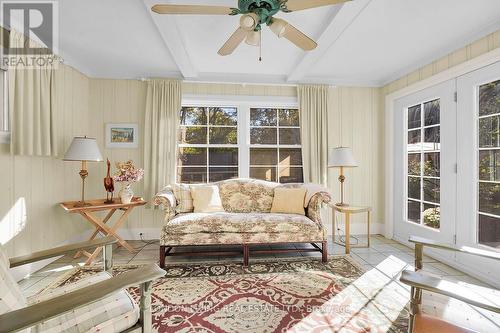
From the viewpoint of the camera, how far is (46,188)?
2865 millimetres

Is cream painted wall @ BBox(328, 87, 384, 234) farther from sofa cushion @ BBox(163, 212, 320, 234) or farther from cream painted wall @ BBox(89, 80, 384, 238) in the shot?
sofa cushion @ BBox(163, 212, 320, 234)

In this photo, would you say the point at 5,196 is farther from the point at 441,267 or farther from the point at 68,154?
the point at 441,267

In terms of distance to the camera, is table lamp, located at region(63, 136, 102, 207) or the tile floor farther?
table lamp, located at region(63, 136, 102, 207)

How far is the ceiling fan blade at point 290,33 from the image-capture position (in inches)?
66.6

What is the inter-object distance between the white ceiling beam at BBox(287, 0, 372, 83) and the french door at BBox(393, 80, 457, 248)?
1525 millimetres

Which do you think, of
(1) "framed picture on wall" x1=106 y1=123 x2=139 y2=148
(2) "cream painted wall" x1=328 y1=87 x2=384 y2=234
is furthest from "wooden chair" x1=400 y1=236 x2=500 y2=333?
(1) "framed picture on wall" x1=106 y1=123 x2=139 y2=148

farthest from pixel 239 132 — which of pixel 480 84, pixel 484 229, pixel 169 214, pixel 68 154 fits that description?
pixel 484 229

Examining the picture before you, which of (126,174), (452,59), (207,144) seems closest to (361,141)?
(452,59)

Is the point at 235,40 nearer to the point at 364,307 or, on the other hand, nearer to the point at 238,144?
the point at 238,144

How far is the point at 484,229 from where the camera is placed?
2.52 m

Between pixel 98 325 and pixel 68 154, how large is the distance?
2416 mm

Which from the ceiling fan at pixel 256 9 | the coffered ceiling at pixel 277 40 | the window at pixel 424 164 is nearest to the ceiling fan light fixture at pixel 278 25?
the ceiling fan at pixel 256 9

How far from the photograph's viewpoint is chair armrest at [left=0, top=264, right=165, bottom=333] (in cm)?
80

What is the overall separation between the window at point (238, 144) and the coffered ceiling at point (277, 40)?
21.6 inches
